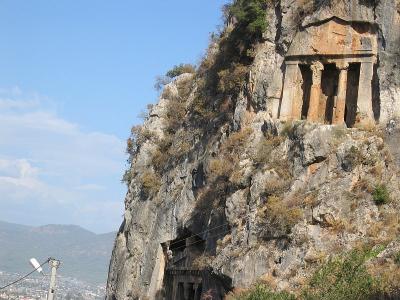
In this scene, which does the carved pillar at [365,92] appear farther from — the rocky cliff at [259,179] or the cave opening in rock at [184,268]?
the cave opening in rock at [184,268]

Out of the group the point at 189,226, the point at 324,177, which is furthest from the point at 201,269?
the point at 324,177

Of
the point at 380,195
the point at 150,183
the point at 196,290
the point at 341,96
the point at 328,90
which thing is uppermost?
the point at 328,90

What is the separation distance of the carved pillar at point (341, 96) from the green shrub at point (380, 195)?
452 cm

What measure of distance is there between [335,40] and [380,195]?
8.03 meters

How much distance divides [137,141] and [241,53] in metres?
10.7

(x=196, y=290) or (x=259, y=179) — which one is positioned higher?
(x=259, y=179)

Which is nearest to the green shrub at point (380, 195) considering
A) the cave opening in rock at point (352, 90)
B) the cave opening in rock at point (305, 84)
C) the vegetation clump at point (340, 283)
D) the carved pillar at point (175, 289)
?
the vegetation clump at point (340, 283)

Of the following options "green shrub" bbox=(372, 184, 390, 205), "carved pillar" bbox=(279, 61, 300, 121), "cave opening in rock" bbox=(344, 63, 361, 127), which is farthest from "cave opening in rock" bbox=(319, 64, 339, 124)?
"green shrub" bbox=(372, 184, 390, 205)

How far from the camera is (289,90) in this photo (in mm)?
30594

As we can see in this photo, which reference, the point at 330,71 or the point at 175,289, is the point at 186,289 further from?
the point at 330,71

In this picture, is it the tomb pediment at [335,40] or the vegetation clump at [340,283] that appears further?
the tomb pediment at [335,40]

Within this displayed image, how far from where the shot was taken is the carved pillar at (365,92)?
28422 mm

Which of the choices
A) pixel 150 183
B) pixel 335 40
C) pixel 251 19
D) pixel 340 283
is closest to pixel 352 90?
pixel 335 40

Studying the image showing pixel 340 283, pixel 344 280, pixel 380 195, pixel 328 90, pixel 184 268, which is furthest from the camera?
pixel 184 268
